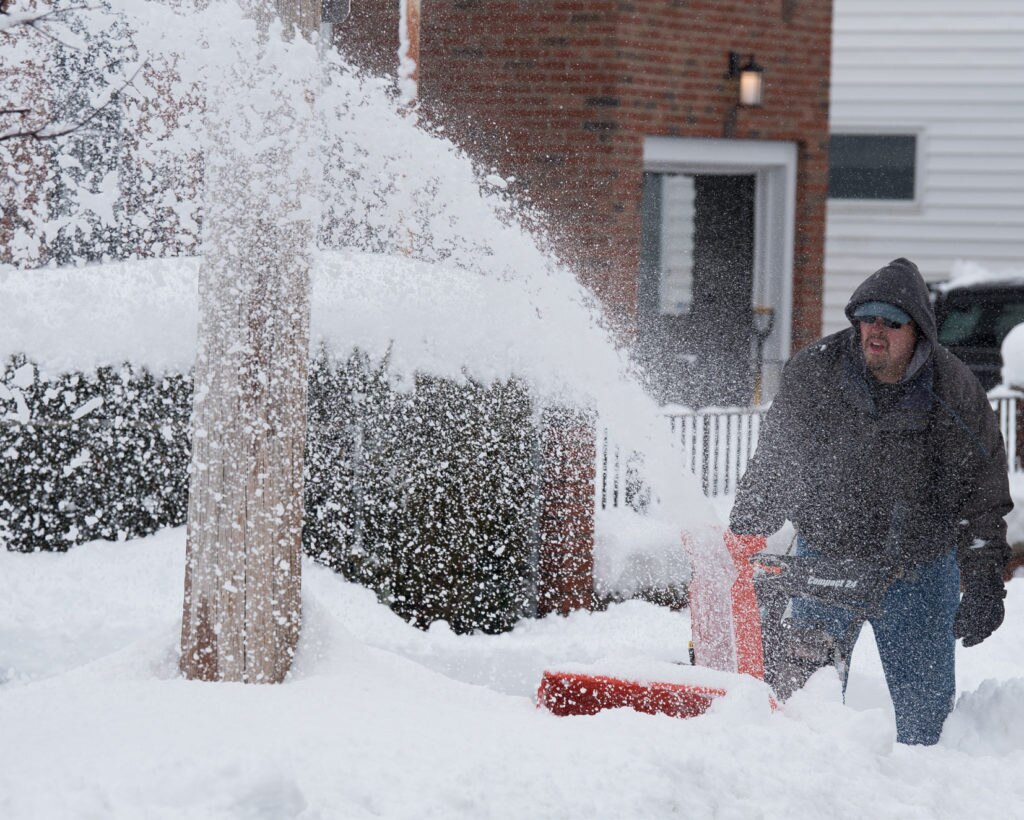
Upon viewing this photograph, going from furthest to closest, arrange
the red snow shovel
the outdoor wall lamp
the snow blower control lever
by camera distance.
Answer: the outdoor wall lamp → the snow blower control lever → the red snow shovel

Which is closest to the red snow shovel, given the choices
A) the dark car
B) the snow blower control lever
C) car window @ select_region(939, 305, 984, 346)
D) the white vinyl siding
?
the snow blower control lever

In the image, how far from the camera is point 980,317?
13750 mm

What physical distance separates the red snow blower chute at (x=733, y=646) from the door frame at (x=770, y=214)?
24.6 feet

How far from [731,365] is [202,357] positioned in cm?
910

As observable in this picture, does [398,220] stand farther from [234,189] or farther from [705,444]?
[234,189]

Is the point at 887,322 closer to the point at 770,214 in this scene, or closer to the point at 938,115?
the point at 770,214

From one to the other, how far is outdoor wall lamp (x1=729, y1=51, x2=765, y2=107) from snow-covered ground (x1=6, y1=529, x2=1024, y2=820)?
25.5ft

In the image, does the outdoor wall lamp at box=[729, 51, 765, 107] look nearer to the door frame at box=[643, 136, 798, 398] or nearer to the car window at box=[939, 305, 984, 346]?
the door frame at box=[643, 136, 798, 398]

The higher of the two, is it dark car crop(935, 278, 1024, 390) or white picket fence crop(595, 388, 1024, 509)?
dark car crop(935, 278, 1024, 390)

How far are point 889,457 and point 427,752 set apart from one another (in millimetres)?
1890

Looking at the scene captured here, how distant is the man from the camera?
445 centimetres

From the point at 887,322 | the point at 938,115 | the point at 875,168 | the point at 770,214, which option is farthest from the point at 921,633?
the point at 938,115

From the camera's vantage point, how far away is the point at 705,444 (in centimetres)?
823

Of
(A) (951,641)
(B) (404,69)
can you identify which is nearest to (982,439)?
(A) (951,641)
